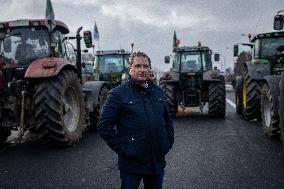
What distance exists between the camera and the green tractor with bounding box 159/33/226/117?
12.9 metres

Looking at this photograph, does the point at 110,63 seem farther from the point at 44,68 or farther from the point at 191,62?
the point at 44,68

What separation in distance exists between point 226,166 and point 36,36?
4.64 meters

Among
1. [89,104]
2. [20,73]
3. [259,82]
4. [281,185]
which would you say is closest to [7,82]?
[20,73]

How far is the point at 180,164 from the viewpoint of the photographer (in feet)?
21.9

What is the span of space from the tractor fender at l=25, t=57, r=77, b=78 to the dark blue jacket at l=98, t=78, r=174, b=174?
4.61m

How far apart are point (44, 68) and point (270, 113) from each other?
4478 mm

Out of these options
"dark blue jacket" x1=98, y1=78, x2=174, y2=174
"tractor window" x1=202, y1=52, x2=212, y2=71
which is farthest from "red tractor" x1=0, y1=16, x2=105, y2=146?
"tractor window" x1=202, y1=52, x2=212, y2=71

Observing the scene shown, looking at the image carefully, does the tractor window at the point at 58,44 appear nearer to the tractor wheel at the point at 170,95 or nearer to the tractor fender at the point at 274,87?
the tractor fender at the point at 274,87

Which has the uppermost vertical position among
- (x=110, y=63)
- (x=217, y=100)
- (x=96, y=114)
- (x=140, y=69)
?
(x=140, y=69)

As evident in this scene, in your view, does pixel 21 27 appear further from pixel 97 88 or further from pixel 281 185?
pixel 281 185

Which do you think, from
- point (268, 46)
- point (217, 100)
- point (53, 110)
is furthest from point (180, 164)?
point (217, 100)

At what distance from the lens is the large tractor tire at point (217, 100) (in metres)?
12.8

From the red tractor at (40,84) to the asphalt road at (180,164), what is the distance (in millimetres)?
442

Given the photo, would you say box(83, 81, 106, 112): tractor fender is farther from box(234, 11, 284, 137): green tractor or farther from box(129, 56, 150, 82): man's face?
box(129, 56, 150, 82): man's face
